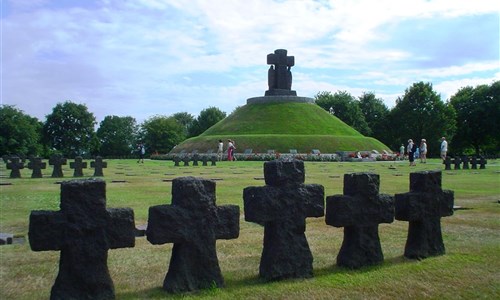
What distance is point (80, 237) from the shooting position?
5.09 meters

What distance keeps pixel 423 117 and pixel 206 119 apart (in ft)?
191

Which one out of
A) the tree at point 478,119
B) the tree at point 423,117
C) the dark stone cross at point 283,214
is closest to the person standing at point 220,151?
the dark stone cross at point 283,214

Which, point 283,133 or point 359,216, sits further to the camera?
point 283,133

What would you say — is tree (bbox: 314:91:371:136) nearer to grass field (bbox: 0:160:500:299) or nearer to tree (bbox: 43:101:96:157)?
tree (bbox: 43:101:96:157)

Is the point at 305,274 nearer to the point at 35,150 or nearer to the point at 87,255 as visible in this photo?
the point at 87,255

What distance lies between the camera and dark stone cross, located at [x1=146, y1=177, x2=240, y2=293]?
5.46 metres

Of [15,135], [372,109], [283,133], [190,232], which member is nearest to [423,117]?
[372,109]

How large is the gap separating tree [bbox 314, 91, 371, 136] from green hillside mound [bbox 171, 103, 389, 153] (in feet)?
93.9

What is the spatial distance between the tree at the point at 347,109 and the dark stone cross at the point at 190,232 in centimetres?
10904

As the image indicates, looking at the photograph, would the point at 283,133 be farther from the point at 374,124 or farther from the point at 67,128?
the point at 67,128

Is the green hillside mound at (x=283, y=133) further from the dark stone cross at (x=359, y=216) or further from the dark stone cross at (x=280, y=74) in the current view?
the dark stone cross at (x=359, y=216)

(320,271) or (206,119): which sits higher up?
(206,119)

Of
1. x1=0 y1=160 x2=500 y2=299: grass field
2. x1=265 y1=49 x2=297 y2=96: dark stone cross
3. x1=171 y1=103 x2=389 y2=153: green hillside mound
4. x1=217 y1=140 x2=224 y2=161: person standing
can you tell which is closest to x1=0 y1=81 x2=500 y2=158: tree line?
x1=171 y1=103 x2=389 y2=153: green hillside mound

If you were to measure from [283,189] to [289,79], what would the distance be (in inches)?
3101
